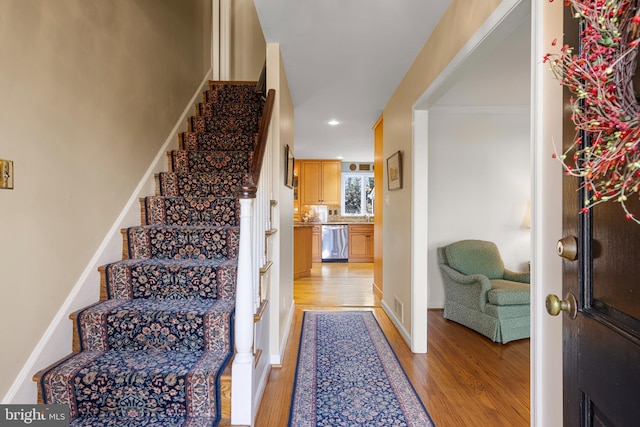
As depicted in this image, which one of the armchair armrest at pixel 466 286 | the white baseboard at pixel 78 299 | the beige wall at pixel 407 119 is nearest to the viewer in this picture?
the white baseboard at pixel 78 299

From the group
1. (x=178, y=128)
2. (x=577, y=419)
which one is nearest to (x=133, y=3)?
(x=178, y=128)

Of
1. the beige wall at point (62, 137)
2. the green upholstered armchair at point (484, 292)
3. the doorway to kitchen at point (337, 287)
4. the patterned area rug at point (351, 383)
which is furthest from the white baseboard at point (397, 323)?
the beige wall at point (62, 137)

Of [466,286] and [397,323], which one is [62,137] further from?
[466,286]

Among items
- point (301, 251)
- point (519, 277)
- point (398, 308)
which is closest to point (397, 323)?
point (398, 308)

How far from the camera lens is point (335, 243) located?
7328 mm

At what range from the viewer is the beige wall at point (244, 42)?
411 centimetres

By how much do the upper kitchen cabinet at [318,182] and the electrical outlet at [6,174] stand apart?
21.0 feet

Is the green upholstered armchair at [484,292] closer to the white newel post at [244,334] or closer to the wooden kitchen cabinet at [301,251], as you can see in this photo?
the white newel post at [244,334]

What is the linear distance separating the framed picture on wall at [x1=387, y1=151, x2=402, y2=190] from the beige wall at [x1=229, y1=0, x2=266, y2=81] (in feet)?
7.59

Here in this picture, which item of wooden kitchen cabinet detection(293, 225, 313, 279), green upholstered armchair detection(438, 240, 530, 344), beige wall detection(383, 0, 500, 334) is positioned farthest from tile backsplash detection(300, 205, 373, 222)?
green upholstered armchair detection(438, 240, 530, 344)

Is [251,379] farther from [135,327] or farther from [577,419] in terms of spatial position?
[577,419]

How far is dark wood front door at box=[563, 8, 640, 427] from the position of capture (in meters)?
0.58

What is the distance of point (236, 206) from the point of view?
7.46 ft

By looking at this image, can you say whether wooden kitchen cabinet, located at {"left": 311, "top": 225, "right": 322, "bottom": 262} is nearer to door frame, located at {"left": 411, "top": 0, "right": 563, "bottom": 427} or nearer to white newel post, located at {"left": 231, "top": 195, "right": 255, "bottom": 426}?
white newel post, located at {"left": 231, "top": 195, "right": 255, "bottom": 426}
